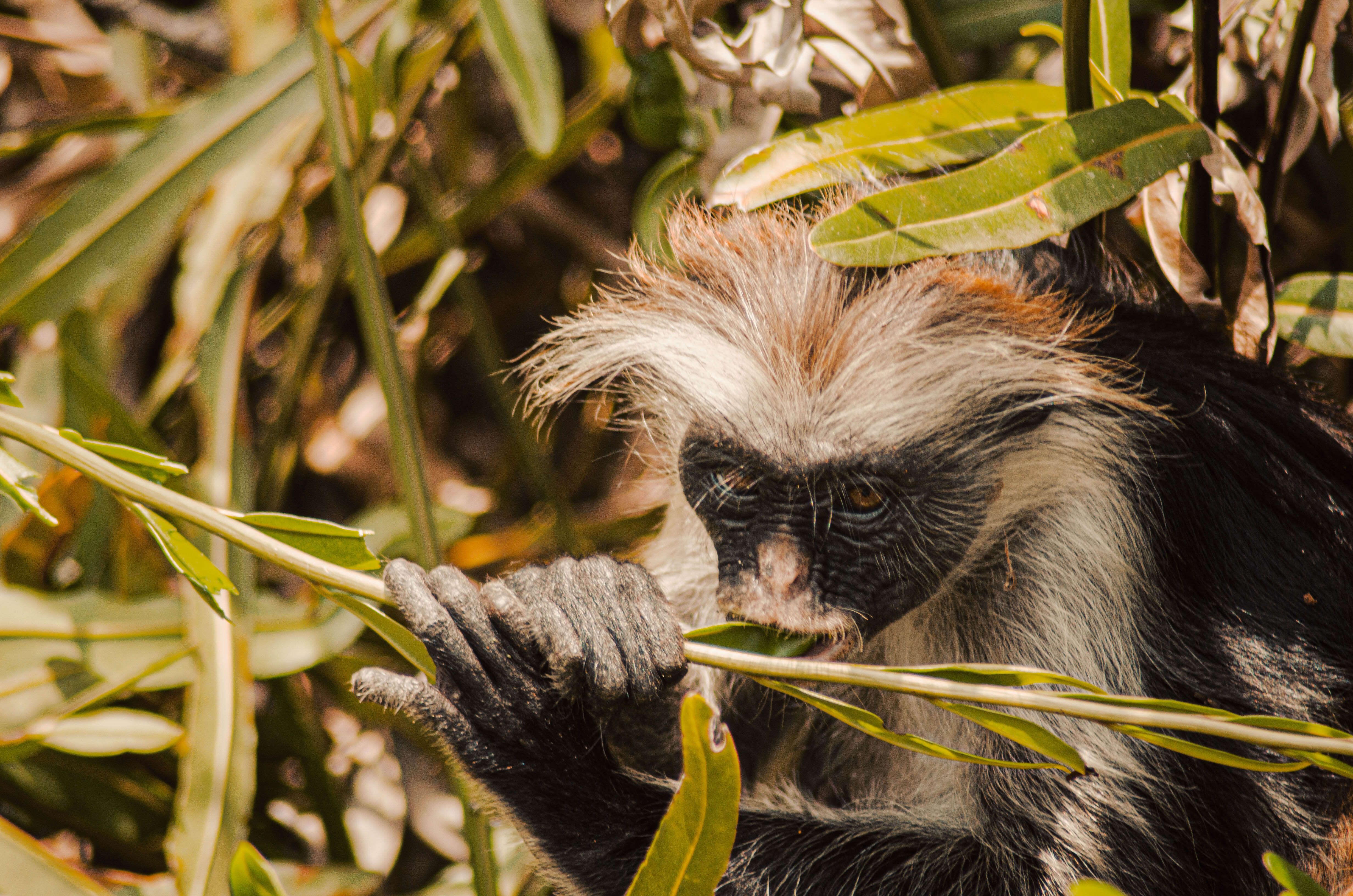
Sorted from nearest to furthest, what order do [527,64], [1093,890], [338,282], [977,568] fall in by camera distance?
1. [1093,890]
2. [977,568]
3. [527,64]
4. [338,282]

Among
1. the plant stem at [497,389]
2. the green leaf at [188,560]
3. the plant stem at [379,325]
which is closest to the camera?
the green leaf at [188,560]

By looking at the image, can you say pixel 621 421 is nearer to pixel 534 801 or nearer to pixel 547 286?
pixel 534 801

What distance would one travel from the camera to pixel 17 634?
239 cm

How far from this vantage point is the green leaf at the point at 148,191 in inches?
95.3

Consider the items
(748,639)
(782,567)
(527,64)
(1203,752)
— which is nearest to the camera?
(1203,752)

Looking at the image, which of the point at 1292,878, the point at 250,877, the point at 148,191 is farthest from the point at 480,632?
the point at 148,191

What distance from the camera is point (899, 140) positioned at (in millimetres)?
1963

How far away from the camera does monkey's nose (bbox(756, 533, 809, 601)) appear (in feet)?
5.82

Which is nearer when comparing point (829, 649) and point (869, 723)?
point (869, 723)

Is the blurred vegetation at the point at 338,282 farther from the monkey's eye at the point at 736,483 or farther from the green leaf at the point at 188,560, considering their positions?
the monkey's eye at the point at 736,483

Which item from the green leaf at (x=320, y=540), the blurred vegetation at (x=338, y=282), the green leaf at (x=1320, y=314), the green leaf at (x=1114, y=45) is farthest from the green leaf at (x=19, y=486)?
the green leaf at (x=1320, y=314)

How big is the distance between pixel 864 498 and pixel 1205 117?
90 cm

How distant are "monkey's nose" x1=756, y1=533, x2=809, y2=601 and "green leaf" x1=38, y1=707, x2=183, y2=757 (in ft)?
4.42

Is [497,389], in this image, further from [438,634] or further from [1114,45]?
[1114,45]
